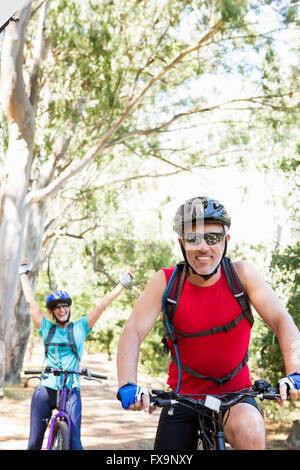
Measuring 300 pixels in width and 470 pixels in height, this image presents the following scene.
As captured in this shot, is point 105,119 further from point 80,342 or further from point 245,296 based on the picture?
point 245,296

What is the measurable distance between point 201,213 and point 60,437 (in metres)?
2.70

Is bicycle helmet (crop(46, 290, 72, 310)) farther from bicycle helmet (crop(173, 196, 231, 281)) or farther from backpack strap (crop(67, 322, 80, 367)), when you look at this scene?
bicycle helmet (crop(173, 196, 231, 281))

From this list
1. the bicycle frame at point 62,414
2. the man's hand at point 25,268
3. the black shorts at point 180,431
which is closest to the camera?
the black shorts at point 180,431

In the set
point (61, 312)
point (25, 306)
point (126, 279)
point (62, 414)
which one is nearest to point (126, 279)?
point (126, 279)

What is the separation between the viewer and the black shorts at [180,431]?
2.79m

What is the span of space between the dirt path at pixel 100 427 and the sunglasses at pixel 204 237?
5.82 metres

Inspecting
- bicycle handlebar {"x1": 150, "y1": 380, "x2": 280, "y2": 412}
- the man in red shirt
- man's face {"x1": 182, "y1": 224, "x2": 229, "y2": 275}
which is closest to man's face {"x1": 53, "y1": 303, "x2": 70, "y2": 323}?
the man in red shirt

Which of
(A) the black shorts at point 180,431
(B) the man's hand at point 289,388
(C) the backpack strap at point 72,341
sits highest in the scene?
(C) the backpack strap at point 72,341

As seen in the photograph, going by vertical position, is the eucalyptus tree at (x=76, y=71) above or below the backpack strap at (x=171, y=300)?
above

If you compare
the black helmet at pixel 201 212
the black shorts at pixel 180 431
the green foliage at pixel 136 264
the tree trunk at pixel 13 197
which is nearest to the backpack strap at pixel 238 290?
the black helmet at pixel 201 212

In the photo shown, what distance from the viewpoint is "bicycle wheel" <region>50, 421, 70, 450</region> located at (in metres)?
4.81

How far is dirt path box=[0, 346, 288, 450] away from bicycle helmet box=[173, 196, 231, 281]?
582 centimetres

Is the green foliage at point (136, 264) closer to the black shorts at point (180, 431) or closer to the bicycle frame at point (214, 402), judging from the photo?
the black shorts at point (180, 431)

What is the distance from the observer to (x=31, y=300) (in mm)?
5676
